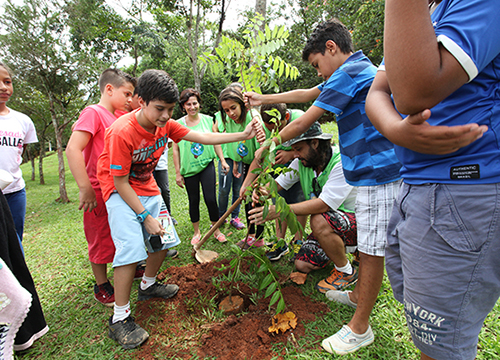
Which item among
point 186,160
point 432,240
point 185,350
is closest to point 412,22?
point 432,240

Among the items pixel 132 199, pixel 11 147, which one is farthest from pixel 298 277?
pixel 11 147

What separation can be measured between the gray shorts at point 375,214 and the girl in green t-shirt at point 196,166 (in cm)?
233

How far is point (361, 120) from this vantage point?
1950 millimetres

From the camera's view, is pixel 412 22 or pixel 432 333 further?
pixel 432 333

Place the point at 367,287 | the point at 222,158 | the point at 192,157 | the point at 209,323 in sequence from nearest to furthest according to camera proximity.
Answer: the point at 367,287
the point at 209,323
the point at 192,157
the point at 222,158

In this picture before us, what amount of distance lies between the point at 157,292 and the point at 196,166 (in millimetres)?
1766

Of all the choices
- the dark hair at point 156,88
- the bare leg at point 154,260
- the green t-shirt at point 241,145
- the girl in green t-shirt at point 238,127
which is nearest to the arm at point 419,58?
the dark hair at point 156,88

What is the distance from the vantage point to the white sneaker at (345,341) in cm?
189

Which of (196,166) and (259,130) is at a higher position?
(259,130)

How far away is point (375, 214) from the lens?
1928 mm

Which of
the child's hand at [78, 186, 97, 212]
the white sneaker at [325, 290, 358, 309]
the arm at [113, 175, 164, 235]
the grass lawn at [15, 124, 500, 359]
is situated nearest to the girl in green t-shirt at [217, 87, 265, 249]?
the grass lawn at [15, 124, 500, 359]

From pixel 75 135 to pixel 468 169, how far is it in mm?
2819

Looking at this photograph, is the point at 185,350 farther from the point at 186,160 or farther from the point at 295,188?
the point at 186,160

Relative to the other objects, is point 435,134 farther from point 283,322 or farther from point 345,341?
point 283,322
